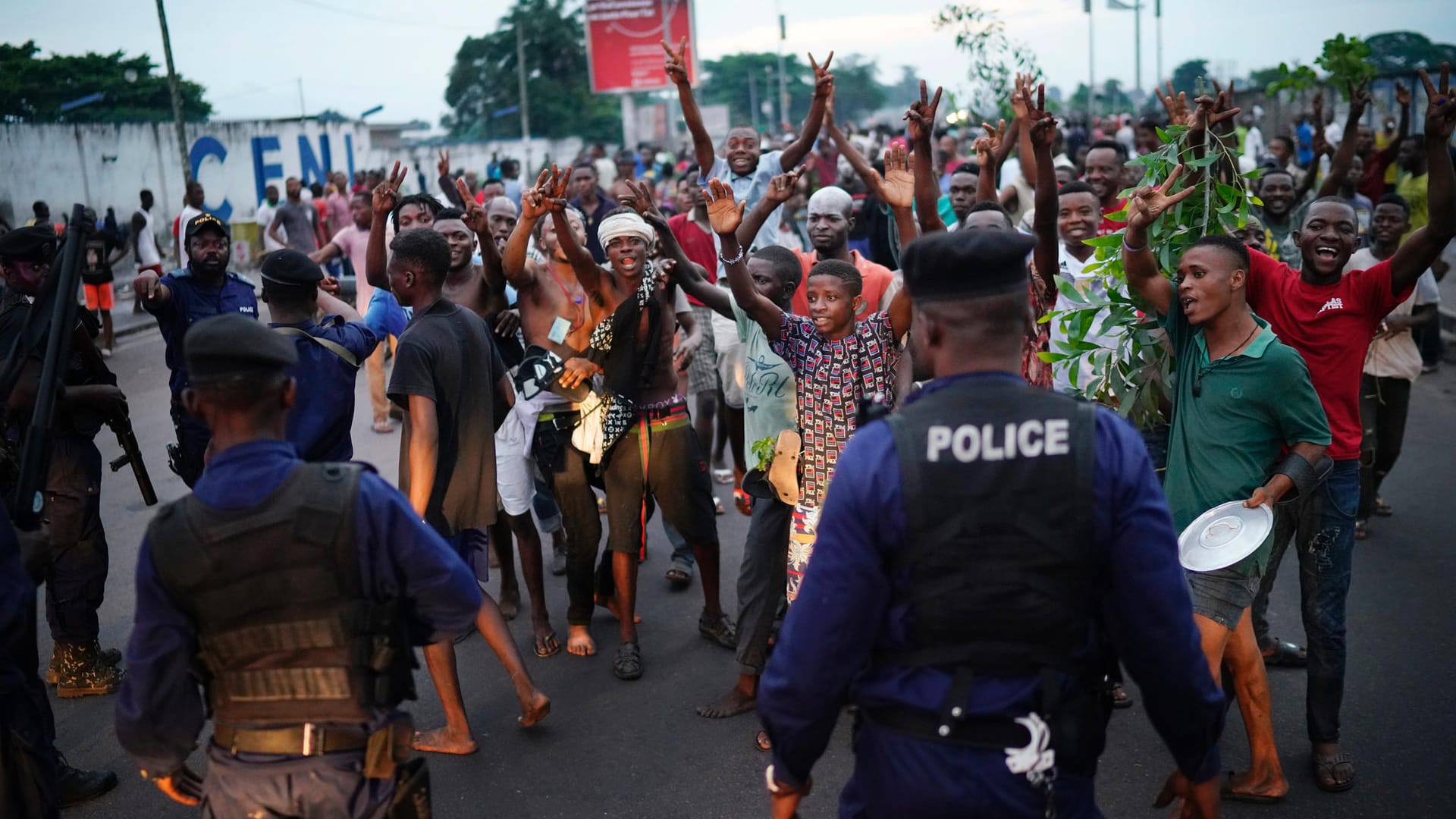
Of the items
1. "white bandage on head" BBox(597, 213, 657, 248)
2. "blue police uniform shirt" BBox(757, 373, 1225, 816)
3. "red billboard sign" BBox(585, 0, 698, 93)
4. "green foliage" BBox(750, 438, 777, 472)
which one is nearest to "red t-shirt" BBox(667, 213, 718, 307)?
"white bandage on head" BBox(597, 213, 657, 248)

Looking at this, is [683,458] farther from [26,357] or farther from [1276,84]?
[1276,84]

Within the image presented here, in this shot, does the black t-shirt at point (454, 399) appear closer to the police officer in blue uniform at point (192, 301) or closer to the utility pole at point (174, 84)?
the police officer in blue uniform at point (192, 301)

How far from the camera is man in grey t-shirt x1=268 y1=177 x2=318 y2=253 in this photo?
646 inches

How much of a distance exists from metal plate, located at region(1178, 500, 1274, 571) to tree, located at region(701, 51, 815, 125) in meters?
111

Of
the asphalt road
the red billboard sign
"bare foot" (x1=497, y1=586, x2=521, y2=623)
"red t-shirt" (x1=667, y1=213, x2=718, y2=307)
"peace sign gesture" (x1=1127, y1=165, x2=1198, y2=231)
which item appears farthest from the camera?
the red billboard sign

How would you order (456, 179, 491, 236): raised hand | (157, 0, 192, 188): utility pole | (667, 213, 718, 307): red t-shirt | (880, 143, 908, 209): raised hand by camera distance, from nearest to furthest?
1. (880, 143, 908, 209): raised hand
2. (456, 179, 491, 236): raised hand
3. (667, 213, 718, 307): red t-shirt
4. (157, 0, 192, 188): utility pole

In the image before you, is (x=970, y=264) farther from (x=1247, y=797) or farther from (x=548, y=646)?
(x=548, y=646)

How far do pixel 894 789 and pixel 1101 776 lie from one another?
2.23 metres

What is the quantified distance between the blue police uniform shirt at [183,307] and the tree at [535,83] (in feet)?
190

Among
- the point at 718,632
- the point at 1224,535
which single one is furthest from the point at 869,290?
the point at 1224,535

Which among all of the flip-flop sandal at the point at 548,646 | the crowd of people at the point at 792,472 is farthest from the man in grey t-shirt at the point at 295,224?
the flip-flop sandal at the point at 548,646

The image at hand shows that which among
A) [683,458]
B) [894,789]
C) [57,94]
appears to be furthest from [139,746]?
[57,94]

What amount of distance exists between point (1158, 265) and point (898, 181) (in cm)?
112

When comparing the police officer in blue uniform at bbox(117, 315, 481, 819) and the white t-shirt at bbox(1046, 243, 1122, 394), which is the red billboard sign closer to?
the white t-shirt at bbox(1046, 243, 1122, 394)
